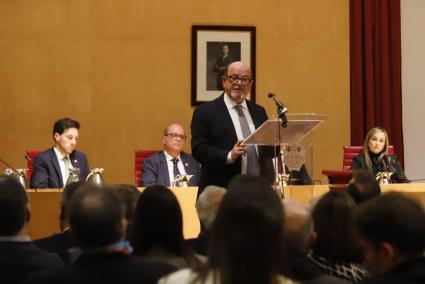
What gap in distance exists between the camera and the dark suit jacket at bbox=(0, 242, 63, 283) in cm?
288

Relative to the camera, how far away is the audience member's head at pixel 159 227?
117 inches

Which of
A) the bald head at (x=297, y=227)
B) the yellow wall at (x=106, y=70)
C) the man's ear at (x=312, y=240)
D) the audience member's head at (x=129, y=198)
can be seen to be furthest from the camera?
the yellow wall at (x=106, y=70)

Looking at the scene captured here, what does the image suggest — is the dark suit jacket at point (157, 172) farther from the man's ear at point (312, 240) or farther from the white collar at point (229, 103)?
the man's ear at point (312, 240)

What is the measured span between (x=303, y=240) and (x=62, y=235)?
1488 mm

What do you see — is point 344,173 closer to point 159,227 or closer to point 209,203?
point 209,203

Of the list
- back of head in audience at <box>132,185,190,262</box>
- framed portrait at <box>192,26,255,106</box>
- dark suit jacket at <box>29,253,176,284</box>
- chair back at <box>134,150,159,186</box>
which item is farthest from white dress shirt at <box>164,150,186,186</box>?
dark suit jacket at <box>29,253,176,284</box>

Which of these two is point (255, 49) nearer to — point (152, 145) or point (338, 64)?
point (338, 64)

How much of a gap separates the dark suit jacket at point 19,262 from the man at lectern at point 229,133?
2.20 m

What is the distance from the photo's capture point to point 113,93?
9781 millimetres

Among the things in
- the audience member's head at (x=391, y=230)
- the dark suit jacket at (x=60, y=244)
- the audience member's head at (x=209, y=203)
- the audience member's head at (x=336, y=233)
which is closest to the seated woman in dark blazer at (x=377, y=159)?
the audience member's head at (x=209, y=203)

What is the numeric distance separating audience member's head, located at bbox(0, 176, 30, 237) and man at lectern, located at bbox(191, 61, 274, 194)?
7.25 feet

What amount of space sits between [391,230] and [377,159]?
5.91 meters

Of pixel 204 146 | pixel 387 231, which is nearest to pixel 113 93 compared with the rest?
pixel 204 146

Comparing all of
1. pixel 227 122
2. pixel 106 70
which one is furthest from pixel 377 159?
pixel 106 70
